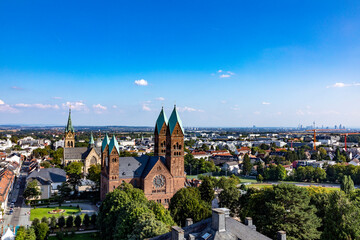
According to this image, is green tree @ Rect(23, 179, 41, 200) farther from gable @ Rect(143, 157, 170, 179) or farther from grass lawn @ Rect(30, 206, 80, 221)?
gable @ Rect(143, 157, 170, 179)

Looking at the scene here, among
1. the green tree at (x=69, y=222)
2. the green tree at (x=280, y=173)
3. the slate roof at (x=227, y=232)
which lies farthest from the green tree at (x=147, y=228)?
the green tree at (x=280, y=173)

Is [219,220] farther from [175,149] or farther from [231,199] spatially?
[175,149]

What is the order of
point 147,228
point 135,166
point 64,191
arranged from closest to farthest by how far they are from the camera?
point 147,228 < point 135,166 < point 64,191

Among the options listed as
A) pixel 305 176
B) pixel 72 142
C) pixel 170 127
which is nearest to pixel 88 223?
pixel 170 127

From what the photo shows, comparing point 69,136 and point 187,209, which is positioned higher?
point 69,136

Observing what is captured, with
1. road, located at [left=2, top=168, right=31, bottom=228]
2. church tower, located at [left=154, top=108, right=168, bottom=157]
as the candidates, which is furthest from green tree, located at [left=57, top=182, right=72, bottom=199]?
church tower, located at [left=154, top=108, right=168, bottom=157]

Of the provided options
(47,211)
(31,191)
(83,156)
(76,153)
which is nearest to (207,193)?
(47,211)
